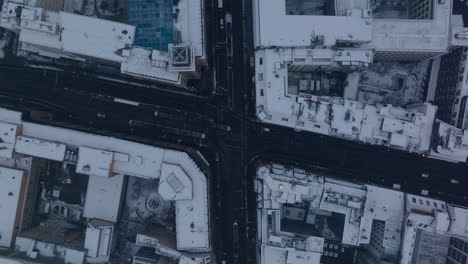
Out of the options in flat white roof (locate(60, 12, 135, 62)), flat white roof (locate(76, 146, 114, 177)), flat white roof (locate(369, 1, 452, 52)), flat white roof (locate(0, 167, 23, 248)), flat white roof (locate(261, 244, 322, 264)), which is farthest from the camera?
flat white roof (locate(0, 167, 23, 248))

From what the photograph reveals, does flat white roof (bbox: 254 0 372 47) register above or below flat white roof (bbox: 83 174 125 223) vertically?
above

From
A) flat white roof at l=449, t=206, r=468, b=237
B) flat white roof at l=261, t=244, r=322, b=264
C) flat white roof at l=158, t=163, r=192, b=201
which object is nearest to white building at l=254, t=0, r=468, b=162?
flat white roof at l=449, t=206, r=468, b=237

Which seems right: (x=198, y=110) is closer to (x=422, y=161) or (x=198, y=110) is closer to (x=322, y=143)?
(x=322, y=143)

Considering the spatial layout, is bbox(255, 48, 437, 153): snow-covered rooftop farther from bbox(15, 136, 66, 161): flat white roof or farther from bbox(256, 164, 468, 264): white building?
bbox(15, 136, 66, 161): flat white roof

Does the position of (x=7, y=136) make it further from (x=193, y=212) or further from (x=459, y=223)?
(x=459, y=223)

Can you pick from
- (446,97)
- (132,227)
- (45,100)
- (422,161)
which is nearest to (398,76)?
(446,97)

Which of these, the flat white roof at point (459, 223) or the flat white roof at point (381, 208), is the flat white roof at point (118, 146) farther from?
the flat white roof at point (459, 223)
